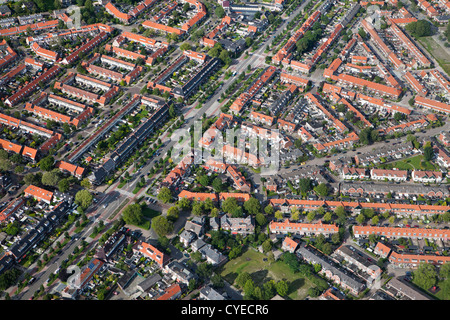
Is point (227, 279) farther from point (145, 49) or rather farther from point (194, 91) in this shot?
point (145, 49)

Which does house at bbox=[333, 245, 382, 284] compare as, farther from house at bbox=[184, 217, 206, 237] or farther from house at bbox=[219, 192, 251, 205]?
house at bbox=[184, 217, 206, 237]

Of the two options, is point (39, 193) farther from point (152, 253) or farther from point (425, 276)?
point (425, 276)

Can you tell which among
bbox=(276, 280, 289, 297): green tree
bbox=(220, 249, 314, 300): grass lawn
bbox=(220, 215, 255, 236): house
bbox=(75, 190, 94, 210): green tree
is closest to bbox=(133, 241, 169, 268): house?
bbox=(220, 249, 314, 300): grass lawn

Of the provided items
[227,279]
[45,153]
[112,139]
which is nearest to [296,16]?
[112,139]

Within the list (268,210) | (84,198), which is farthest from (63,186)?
(268,210)

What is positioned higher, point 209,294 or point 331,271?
point 331,271

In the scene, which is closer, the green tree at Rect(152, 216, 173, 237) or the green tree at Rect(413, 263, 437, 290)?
the green tree at Rect(413, 263, 437, 290)

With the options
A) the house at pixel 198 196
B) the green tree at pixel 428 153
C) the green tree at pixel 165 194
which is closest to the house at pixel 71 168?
the green tree at pixel 165 194
